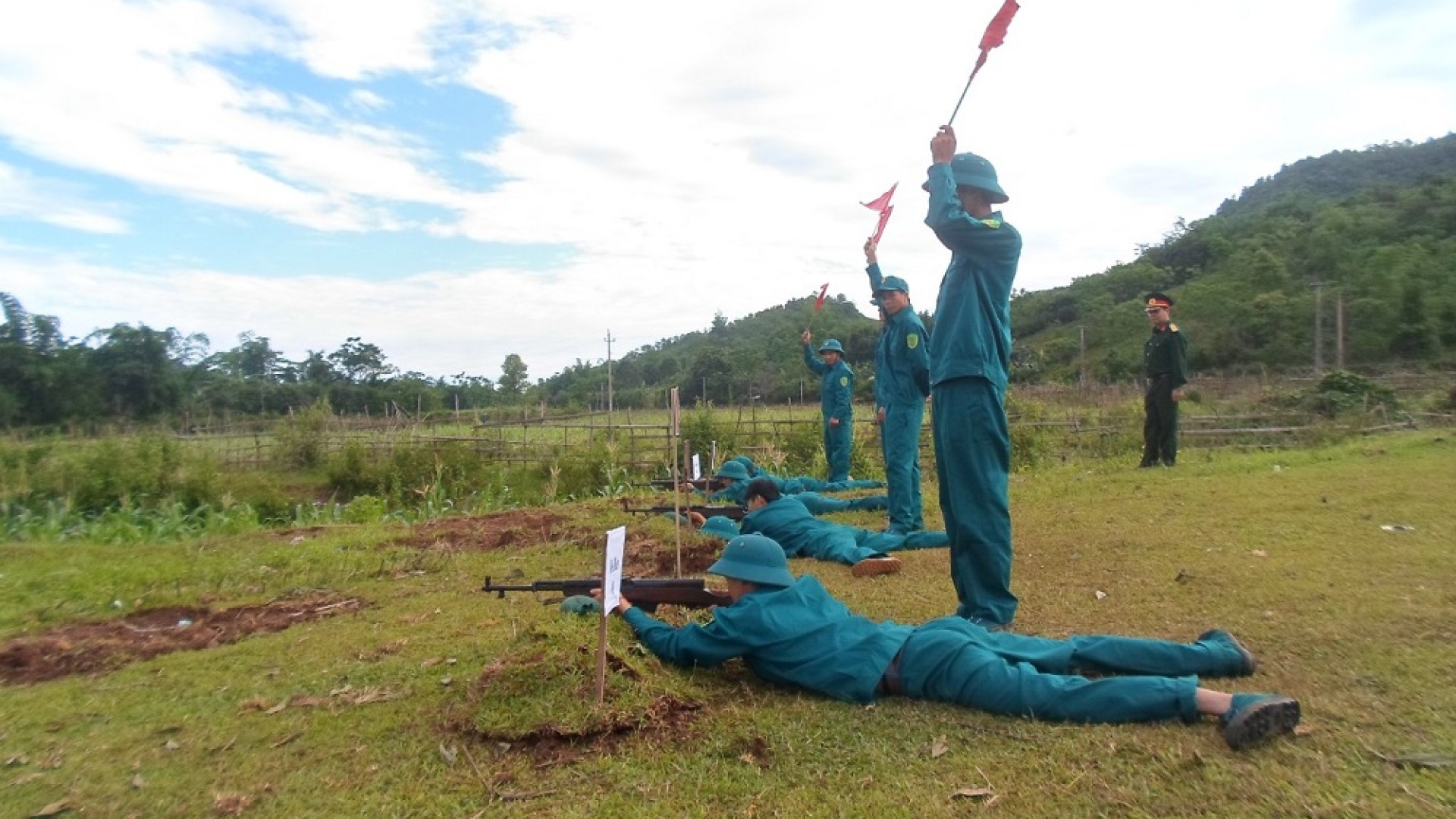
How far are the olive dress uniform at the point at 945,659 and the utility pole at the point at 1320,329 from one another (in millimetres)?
30976

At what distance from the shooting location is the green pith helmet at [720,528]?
301 inches

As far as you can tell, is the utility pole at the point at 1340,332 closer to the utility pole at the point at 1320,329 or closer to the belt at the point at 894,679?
the utility pole at the point at 1320,329

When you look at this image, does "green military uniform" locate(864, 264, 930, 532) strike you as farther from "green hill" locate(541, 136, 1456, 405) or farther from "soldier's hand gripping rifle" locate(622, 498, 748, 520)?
"green hill" locate(541, 136, 1456, 405)

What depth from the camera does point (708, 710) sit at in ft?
11.2

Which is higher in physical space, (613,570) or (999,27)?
(999,27)

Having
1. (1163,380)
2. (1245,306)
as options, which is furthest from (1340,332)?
(1163,380)

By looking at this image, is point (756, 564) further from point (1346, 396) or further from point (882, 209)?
point (1346, 396)

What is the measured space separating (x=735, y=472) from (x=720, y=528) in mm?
2962

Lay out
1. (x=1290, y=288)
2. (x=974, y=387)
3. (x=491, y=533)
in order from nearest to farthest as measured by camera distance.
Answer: (x=974, y=387) < (x=491, y=533) < (x=1290, y=288)

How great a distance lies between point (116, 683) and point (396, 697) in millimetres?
1678

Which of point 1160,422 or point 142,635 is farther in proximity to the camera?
point 1160,422

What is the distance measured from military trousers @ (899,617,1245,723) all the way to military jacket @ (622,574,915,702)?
15 centimetres

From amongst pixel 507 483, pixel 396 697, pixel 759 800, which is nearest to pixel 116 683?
pixel 396 697

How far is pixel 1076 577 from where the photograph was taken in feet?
18.0
